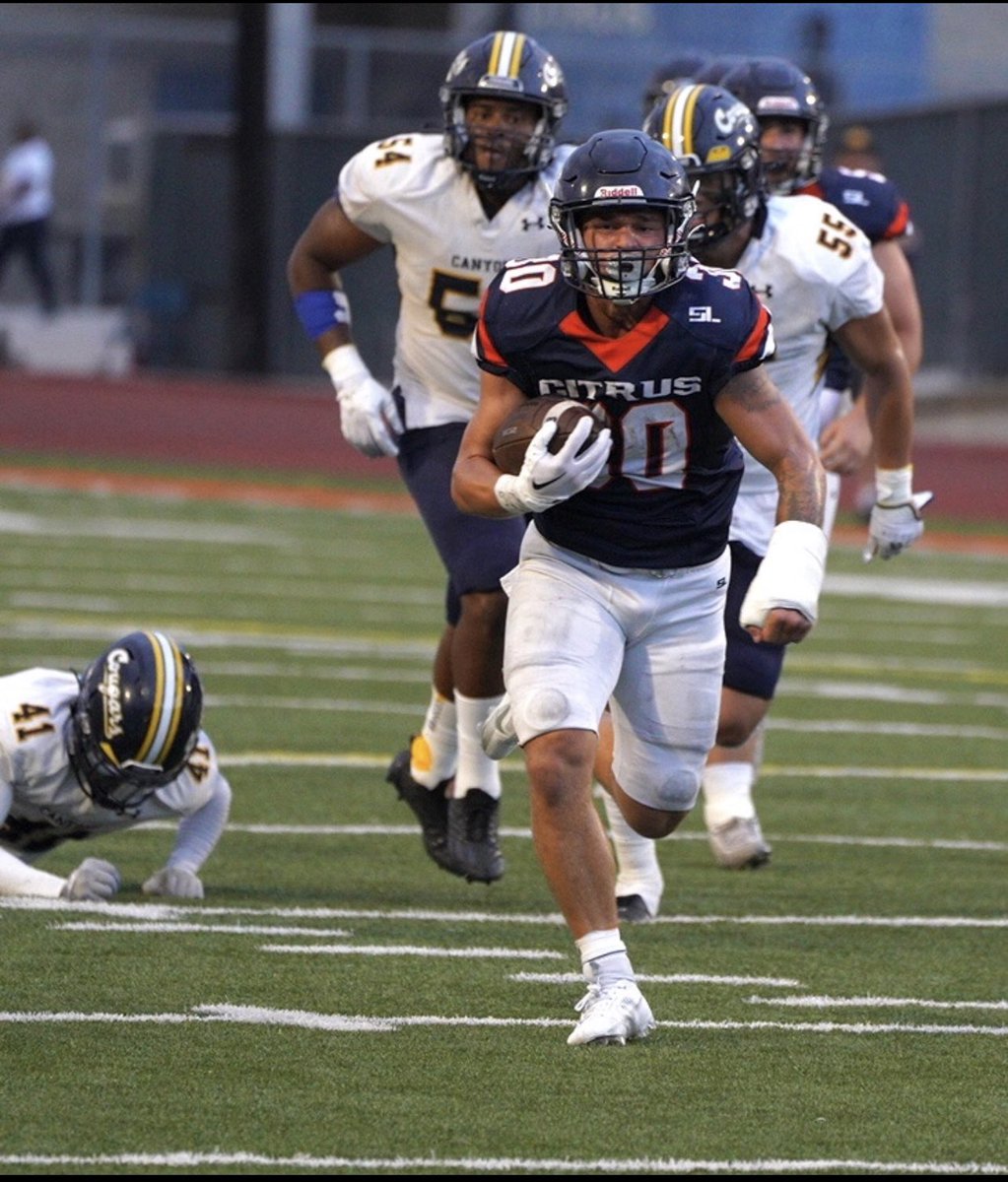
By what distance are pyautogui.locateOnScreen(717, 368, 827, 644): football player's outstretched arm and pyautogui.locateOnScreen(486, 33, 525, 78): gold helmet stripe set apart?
1.60 metres

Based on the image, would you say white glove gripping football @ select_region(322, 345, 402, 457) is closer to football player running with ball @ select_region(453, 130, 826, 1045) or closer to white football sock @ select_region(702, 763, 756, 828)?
white football sock @ select_region(702, 763, 756, 828)

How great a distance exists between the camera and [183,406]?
65.1 ft

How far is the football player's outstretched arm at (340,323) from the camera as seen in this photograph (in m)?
6.58

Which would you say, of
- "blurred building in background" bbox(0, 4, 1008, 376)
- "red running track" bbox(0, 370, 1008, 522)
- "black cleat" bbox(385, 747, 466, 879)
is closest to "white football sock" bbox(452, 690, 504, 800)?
"black cleat" bbox(385, 747, 466, 879)

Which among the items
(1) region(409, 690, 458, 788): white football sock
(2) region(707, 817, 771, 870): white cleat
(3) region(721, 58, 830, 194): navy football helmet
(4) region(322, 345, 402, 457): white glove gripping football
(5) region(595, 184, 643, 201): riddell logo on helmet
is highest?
(5) region(595, 184, 643, 201): riddell logo on helmet

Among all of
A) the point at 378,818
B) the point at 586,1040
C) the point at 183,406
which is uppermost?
the point at 586,1040

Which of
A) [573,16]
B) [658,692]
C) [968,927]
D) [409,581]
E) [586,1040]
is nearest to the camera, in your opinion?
[586,1040]

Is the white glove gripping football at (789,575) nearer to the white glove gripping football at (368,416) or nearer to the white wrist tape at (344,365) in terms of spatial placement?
the white glove gripping football at (368,416)

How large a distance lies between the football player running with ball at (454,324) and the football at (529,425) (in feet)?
4.19

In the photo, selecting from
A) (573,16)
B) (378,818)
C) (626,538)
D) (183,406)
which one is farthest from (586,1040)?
(573,16)

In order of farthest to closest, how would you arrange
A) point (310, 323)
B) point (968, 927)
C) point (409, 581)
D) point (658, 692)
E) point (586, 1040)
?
point (409, 581) → point (310, 323) → point (968, 927) → point (658, 692) → point (586, 1040)

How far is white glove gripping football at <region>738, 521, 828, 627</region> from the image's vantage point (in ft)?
15.6

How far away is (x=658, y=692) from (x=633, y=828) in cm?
→ 41

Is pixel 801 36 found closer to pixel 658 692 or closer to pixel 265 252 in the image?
pixel 265 252
